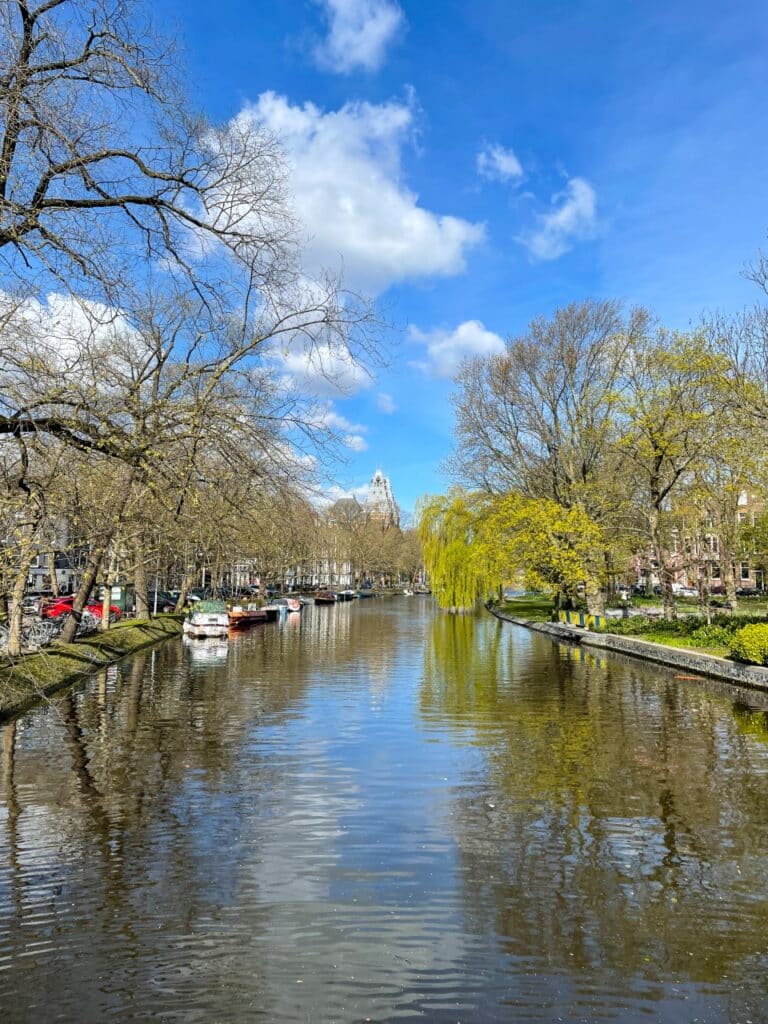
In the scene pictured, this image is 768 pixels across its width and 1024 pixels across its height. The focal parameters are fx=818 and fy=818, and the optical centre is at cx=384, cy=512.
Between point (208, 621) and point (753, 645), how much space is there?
1043 inches

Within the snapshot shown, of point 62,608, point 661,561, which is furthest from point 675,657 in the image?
point 62,608

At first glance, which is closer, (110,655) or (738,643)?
(738,643)

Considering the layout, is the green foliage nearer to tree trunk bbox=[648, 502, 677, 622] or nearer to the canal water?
tree trunk bbox=[648, 502, 677, 622]

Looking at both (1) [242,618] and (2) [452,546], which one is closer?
(1) [242,618]

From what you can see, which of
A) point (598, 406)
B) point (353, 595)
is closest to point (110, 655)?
point (598, 406)

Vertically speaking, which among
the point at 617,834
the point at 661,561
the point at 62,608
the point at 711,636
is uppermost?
the point at 661,561

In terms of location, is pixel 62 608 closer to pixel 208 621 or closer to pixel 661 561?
pixel 208 621

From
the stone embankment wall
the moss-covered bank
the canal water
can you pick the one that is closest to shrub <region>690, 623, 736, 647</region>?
the stone embankment wall

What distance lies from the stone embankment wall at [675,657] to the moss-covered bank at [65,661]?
52.2 ft

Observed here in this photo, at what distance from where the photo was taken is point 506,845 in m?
8.39

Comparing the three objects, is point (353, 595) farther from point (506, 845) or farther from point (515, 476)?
point (506, 845)

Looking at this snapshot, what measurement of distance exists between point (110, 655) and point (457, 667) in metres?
11.8

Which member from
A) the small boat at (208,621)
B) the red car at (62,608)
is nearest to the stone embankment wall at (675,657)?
the small boat at (208,621)

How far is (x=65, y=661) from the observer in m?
22.6
